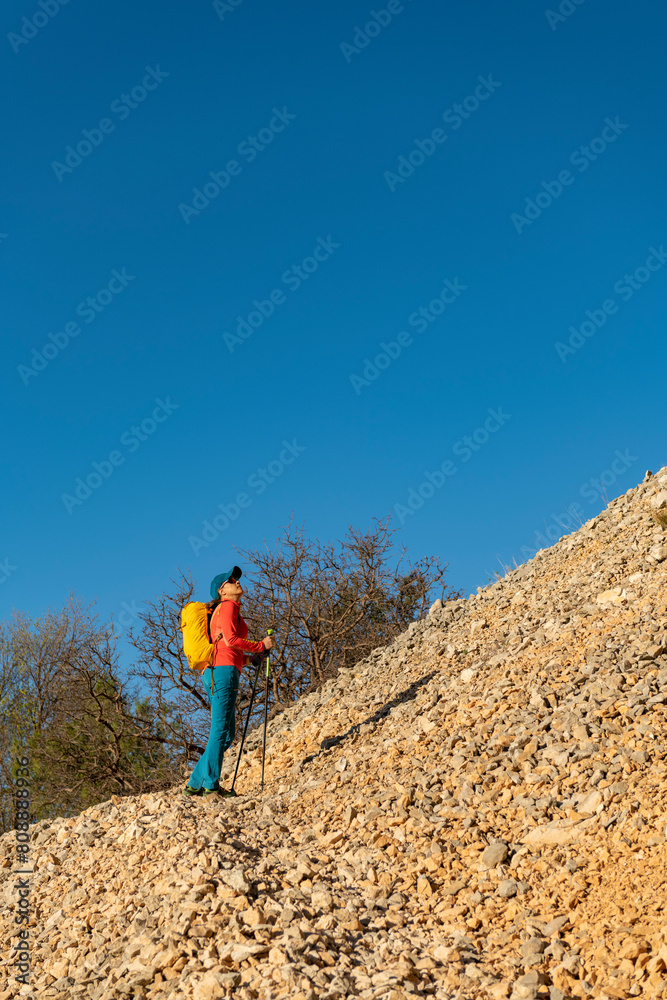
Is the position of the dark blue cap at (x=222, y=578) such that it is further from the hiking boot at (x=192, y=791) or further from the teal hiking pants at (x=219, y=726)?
the hiking boot at (x=192, y=791)

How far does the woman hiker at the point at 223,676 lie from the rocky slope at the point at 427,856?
0.31m

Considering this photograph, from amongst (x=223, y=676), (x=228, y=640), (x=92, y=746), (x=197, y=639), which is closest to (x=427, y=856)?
(x=223, y=676)

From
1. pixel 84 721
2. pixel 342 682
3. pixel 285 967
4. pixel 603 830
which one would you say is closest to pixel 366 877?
pixel 285 967

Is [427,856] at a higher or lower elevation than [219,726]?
lower

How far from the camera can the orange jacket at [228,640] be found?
819cm

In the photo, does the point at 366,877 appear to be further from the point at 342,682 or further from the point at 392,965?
Answer: the point at 342,682

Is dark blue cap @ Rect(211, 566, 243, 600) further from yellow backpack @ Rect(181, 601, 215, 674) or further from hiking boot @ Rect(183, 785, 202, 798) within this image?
hiking boot @ Rect(183, 785, 202, 798)

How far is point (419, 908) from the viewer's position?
18.3ft

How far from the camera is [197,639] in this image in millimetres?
8242

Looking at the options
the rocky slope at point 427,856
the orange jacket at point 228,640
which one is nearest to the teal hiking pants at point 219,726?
the orange jacket at point 228,640

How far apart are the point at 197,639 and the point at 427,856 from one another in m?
3.33

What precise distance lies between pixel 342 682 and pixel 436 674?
2422mm

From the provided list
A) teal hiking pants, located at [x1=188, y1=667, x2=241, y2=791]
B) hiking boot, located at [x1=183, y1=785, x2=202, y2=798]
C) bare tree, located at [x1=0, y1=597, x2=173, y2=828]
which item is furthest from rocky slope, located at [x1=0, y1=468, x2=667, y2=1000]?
bare tree, located at [x1=0, y1=597, x2=173, y2=828]

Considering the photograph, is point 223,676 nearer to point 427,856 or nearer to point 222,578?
point 222,578
